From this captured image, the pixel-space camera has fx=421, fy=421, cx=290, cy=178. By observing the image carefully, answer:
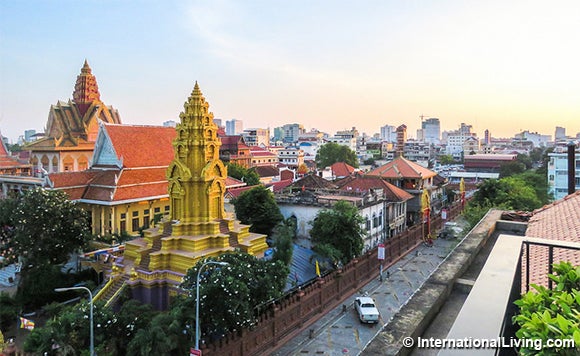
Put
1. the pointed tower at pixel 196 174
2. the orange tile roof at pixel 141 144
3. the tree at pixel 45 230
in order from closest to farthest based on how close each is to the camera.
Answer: the pointed tower at pixel 196 174
the tree at pixel 45 230
the orange tile roof at pixel 141 144

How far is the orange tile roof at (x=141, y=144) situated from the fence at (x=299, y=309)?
18.0 metres

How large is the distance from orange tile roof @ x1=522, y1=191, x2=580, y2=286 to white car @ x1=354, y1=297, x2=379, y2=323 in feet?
33.3

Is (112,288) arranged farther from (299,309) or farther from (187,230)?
(299,309)

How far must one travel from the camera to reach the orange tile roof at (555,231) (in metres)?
4.99

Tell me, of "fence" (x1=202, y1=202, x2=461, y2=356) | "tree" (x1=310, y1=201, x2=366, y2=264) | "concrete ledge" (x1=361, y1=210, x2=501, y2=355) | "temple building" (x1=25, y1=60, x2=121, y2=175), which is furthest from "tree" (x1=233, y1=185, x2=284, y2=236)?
"temple building" (x1=25, y1=60, x2=121, y2=175)

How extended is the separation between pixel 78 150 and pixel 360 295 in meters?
32.5

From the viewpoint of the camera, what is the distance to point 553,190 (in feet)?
177

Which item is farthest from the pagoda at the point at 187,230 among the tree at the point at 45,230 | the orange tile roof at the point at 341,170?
the orange tile roof at the point at 341,170

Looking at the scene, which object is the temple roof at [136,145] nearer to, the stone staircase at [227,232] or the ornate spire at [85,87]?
the stone staircase at [227,232]

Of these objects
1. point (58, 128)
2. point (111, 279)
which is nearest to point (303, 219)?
point (111, 279)

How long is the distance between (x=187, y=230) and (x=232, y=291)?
26.1 feet

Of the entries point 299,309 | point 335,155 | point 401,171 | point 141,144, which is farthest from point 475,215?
point 335,155

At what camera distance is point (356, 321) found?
19.2 metres

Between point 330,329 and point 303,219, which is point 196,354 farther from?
point 303,219
